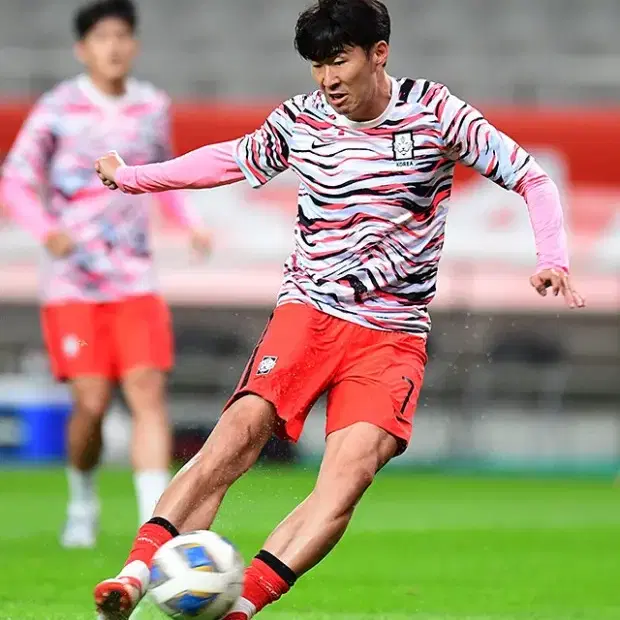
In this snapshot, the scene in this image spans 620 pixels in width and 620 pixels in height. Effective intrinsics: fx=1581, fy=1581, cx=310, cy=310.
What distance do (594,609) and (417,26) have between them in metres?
16.0

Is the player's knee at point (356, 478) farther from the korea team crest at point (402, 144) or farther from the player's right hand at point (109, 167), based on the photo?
the player's right hand at point (109, 167)

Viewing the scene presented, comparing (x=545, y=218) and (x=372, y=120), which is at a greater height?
(x=372, y=120)

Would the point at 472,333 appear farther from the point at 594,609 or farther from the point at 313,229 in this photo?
the point at 313,229

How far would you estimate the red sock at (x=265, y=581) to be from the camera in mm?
5211

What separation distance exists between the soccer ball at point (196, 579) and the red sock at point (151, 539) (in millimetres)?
101

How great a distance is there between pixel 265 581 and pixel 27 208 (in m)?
4.11

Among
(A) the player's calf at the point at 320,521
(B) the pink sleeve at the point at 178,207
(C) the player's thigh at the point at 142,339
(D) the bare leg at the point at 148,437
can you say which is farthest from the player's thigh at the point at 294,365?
(B) the pink sleeve at the point at 178,207

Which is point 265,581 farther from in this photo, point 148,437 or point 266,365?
point 148,437

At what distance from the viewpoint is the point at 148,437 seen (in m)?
8.30

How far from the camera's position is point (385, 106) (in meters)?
5.59

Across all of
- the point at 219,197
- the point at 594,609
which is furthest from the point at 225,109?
the point at 594,609

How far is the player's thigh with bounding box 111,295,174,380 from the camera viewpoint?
859 centimetres

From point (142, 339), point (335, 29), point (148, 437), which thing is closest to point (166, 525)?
point (335, 29)

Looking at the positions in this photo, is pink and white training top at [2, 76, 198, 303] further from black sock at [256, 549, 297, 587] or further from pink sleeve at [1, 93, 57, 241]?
black sock at [256, 549, 297, 587]
